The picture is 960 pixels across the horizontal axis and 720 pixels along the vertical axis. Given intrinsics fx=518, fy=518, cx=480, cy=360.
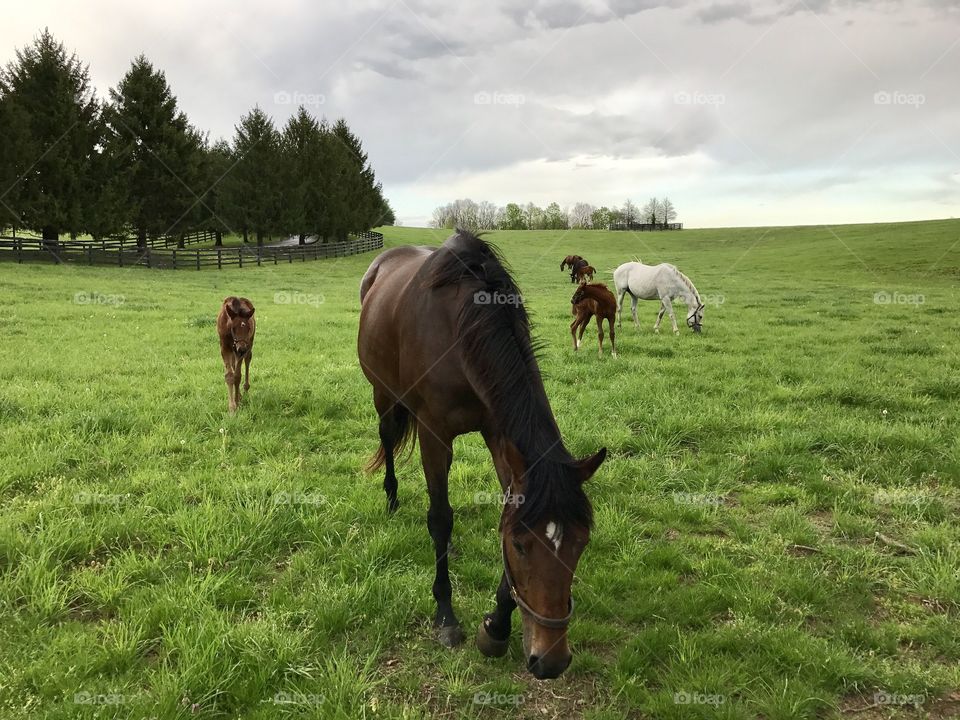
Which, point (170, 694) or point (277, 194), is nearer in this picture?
point (170, 694)

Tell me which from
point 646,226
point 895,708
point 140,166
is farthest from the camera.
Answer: point 646,226

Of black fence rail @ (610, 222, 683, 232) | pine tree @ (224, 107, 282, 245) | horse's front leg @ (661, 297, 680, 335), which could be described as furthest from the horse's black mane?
black fence rail @ (610, 222, 683, 232)

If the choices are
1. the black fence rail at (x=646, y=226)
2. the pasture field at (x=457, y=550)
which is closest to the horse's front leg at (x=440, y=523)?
the pasture field at (x=457, y=550)

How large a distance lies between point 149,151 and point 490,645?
1481 inches

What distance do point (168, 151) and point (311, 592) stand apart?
36471mm

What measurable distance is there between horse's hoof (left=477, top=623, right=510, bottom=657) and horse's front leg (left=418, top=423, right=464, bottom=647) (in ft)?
0.58

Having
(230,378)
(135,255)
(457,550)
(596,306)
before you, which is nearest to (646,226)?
(135,255)

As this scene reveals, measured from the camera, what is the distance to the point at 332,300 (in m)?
18.0

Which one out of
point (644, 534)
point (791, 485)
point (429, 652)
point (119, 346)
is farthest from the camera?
point (119, 346)

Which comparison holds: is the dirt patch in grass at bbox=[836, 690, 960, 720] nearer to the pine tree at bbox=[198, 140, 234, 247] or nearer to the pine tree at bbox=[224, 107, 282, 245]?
the pine tree at bbox=[198, 140, 234, 247]

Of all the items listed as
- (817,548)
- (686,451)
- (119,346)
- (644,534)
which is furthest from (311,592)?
(119,346)

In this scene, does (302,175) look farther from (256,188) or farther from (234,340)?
(234,340)

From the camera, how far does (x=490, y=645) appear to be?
9.61ft

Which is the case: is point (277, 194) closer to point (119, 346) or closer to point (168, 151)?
point (168, 151)
